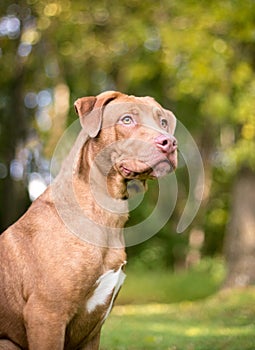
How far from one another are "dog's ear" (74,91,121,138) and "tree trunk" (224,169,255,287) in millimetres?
11710

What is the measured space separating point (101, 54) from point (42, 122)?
5465 mm

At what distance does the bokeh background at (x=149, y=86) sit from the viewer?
51.9 ft

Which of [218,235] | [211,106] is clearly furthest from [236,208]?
[218,235]

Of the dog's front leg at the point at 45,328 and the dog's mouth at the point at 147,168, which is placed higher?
the dog's mouth at the point at 147,168

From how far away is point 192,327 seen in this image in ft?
36.1

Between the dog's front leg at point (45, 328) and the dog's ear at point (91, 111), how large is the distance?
1295mm

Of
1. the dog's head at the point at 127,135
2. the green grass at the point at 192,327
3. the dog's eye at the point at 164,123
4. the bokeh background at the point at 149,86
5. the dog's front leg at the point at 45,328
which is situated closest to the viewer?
the dog's front leg at the point at 45,328

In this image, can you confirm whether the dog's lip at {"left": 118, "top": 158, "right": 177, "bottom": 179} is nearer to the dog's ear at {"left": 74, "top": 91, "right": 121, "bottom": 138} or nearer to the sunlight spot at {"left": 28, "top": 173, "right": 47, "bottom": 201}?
the dog's ear at {"left": 74, "top": 91, "right": 121, "bottom": 138}

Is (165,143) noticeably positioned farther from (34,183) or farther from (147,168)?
(34,183)

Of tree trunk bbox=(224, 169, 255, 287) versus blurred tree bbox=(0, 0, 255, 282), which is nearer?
blurred tree bbox=(0, 0, 255, 282)

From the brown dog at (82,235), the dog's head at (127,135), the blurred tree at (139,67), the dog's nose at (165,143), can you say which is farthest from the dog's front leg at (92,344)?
the blurred tree at (139,67)

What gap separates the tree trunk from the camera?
16688 mm

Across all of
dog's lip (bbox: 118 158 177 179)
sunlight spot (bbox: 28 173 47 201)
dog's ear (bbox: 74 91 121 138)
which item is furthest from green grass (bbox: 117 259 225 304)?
dog's ear (bbox: 74 91 121 138)

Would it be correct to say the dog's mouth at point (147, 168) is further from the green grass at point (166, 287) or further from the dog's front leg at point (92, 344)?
the green grass at point (166, 287)
